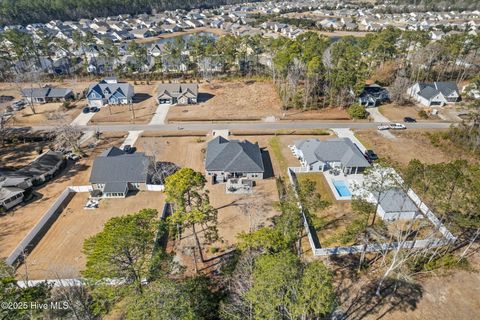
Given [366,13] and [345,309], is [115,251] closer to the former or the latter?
[345,309]

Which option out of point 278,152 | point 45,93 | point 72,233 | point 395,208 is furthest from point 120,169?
point 45,93

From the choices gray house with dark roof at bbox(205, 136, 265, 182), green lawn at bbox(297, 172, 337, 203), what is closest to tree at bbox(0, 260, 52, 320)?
gray house with dark roof at bbox(205, 136, 265, 182)

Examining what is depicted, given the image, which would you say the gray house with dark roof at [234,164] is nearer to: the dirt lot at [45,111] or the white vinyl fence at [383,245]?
the white vinyl fence at [383,245]

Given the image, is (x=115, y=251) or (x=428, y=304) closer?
(x=115, y=251)

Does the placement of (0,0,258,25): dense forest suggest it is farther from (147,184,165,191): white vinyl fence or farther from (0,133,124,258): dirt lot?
(147,184,165,191): white vinyl fence

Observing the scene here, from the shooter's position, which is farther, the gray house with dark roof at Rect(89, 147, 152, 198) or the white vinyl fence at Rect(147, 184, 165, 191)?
the white vinyl fence at Rect(147, 184, 165, 191)

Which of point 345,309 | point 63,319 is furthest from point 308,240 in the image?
point 63,319

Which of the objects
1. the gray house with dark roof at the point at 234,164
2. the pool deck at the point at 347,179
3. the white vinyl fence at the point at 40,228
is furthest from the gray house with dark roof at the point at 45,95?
the pool deck at the point at 347,179
